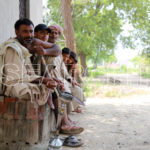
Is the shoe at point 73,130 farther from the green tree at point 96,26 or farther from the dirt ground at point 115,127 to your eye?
the green tree at point 96,26

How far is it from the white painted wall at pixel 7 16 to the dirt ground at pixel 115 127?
85.5 inches

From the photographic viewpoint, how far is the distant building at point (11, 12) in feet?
12.5

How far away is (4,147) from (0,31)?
2.05 metres

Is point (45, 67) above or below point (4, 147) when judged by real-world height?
above

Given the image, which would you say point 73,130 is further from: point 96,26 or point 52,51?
point 96,26

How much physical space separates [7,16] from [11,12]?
23 centimetres

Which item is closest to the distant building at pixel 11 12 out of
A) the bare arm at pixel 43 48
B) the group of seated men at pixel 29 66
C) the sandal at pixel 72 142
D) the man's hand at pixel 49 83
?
the group of seated men at pixel 29 66

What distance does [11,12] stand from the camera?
13.8ft

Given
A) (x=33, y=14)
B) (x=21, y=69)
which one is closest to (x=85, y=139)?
(x=21, y=69)

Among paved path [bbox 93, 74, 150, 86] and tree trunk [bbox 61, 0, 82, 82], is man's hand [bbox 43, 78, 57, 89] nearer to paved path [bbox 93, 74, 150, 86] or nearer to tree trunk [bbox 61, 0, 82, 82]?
tree trunk [bbox 61, 0, 82, 82]

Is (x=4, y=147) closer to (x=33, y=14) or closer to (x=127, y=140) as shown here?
(x=127, y=140)

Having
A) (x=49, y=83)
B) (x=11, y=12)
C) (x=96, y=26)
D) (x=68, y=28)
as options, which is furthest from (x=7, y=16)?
(x=96, y=26)

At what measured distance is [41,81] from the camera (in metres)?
2.34

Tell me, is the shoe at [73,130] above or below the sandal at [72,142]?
above
